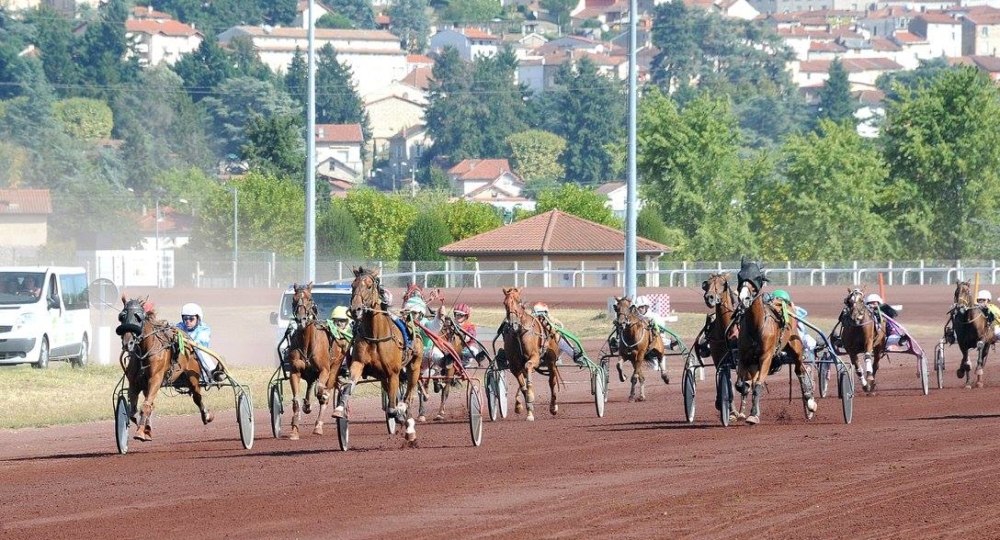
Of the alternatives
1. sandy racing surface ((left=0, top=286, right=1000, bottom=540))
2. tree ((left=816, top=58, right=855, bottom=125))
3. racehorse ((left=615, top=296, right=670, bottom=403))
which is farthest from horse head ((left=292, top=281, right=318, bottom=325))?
tree ((left=816, top=58, right=855, bottom=125))

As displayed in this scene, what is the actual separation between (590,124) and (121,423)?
159 metres

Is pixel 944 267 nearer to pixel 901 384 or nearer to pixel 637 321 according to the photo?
pixel 901 384

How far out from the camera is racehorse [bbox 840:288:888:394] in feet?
81.8

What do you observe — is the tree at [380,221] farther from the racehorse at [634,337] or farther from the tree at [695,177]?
the racehorse at [634,337]

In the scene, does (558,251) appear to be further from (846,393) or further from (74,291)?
(846,393)

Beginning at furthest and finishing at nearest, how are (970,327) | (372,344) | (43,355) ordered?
(43,355) < (970,327) < (372,344)

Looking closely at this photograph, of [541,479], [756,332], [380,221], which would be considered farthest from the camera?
[380,221]

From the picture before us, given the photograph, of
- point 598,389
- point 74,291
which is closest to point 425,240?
point 74,291

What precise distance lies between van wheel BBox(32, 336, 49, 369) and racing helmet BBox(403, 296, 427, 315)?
40.5ft

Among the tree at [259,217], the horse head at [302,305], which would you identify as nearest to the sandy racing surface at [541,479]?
the horse head at [302,305]

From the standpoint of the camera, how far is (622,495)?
14.2m

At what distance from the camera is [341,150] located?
625ft

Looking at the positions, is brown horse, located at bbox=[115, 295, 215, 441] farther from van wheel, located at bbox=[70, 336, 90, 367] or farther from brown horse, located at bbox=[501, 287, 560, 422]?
van wheel, located at bbox=[70, 336, 90, 367]

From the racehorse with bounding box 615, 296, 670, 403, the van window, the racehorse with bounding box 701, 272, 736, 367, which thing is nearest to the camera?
the racehorse with bounding box 701, 272, 736, 367
